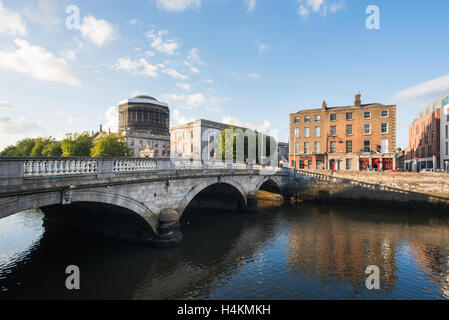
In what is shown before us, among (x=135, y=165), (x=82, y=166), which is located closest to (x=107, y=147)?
(x=135, y=165)

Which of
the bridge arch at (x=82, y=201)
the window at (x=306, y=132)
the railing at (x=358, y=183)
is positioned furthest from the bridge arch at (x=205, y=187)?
the window at (x=306, y=132)

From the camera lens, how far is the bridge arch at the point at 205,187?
17.6 metres

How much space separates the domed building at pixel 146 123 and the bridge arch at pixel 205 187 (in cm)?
4657

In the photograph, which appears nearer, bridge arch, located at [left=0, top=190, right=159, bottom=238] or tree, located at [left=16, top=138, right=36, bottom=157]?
bridge arch, located at [left=0, top=190, right=159, bottom=238]

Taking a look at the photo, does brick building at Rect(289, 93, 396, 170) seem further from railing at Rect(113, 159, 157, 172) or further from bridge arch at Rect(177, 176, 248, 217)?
railing at Rect(113, 159, 157, 172)

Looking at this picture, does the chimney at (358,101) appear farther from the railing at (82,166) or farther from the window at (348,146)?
the railing at (82,166)

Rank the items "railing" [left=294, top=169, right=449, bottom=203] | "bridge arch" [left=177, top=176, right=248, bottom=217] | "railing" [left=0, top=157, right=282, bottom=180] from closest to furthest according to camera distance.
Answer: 1. "railing" [left=0, top=157, right=282, bottom=180]
2. "bridge arch" [left=177, top=176, right=248, bottom=217]
3. "railing" [left=294, top=169, right=449, bottom=203]

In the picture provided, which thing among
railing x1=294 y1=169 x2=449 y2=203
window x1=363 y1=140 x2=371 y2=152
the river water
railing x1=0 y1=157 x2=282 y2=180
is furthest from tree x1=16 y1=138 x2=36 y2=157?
window x1=363 y1=140 x2=371 y2=152

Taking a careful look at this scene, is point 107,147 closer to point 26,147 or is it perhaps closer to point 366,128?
point 26,147

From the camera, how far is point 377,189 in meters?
31.7

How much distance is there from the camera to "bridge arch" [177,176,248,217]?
694 inches

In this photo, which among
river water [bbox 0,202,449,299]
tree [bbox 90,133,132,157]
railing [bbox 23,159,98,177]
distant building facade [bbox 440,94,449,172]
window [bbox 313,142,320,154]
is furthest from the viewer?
tree [bbox 90,133,132,157]

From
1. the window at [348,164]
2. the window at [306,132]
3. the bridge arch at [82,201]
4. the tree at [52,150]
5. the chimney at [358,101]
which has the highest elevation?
the chimney at [358,101]

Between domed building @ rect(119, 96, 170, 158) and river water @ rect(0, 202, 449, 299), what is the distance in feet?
158
